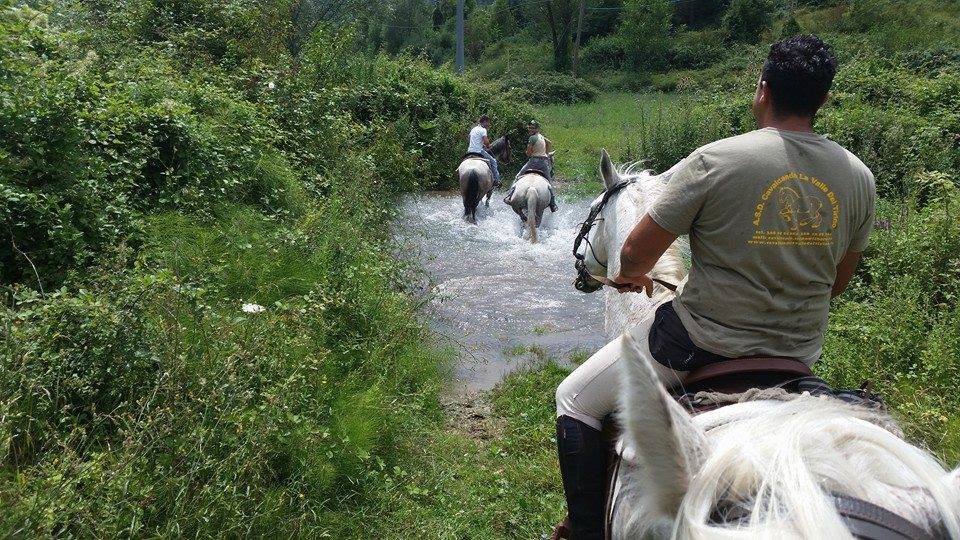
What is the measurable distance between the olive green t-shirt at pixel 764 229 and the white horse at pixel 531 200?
387 inches

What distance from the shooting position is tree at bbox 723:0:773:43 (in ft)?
140

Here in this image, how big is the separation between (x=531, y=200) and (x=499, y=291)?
343 cm

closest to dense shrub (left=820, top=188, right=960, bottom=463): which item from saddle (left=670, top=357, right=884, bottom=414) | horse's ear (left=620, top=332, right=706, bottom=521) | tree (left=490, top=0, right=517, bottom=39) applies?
saddle (left=670, top=357, right=884, bottom=414)

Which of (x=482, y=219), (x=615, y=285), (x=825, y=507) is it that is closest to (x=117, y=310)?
(x=615, y=285)

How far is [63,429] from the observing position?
3033mm

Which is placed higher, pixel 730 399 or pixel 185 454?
pixel 730 399

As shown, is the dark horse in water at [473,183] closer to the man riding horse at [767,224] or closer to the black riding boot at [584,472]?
the black riding boot at [584,472]

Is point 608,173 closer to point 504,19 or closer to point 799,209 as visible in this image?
point 799,209

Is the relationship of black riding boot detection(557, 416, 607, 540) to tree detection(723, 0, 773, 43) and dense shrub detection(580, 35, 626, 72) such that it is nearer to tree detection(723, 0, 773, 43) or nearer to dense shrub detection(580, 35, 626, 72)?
tree detection(723, 0, 773, 43)

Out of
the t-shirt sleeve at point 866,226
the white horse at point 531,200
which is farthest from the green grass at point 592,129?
the t-shirt sleeve at point 866,226

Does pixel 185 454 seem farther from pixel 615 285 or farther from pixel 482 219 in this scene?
pixel 482 219

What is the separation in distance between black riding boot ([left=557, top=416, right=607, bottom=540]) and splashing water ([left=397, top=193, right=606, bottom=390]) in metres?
2.99

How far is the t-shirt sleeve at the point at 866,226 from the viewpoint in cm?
226

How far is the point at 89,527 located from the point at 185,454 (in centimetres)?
51
